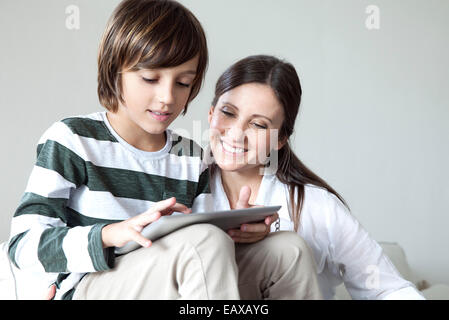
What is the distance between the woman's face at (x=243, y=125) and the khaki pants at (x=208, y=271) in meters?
0.34

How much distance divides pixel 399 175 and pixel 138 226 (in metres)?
2.13

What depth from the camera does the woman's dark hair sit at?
4.64 feet

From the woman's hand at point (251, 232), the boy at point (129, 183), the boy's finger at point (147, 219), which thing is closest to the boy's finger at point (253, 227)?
the woman's hand at point (251, 232)

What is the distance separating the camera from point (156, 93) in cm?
114

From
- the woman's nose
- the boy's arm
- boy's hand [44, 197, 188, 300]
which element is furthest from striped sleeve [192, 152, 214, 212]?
boy's hand [44, 197, 188, 300]

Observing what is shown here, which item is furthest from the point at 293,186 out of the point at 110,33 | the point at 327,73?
the point at 327,73

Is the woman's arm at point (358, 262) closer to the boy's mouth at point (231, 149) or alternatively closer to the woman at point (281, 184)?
the woman at point (281, 184)

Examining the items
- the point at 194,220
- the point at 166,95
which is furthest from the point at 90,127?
the point at 194,220

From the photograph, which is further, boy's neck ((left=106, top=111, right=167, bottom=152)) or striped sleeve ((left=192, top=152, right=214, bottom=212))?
striped sleeve ((left=192, top=152, right=214, bottom=212))

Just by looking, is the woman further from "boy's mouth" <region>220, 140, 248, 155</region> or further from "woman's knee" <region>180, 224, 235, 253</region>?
"woman's knee" <region>180, 224, 235, 253</region>

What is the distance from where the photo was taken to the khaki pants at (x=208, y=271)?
2.83ft

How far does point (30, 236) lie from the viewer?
100 centimetres

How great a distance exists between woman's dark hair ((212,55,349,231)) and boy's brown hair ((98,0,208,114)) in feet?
0.61
